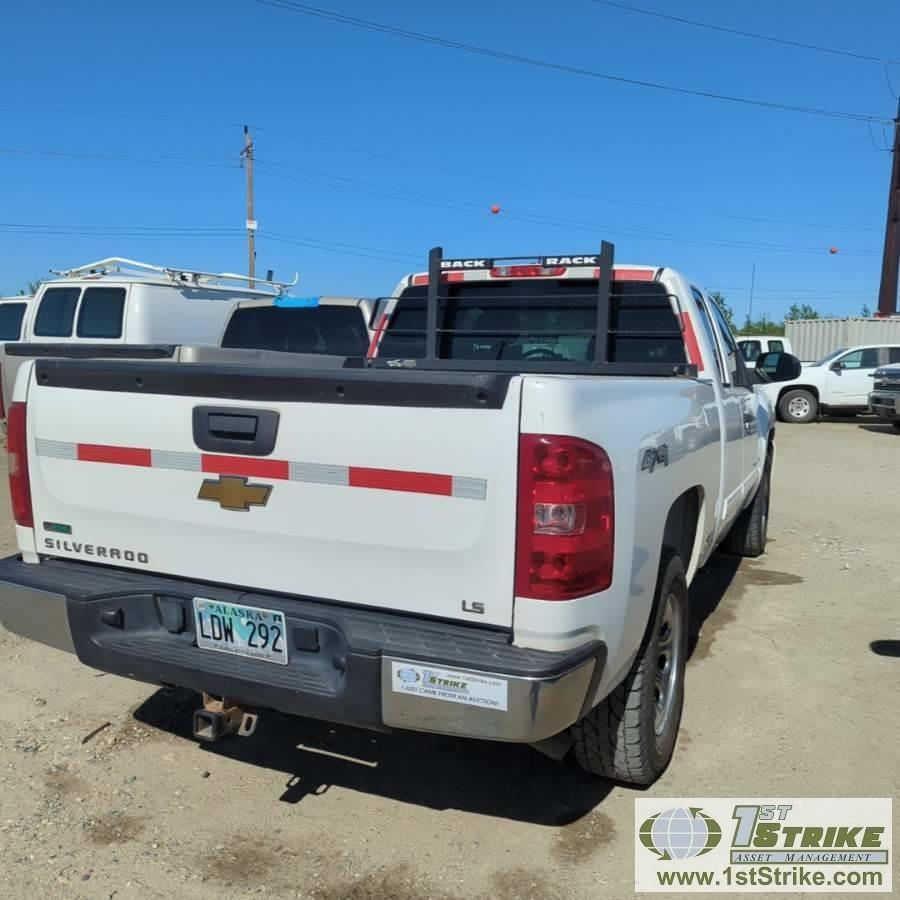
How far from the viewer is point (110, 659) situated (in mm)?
2896

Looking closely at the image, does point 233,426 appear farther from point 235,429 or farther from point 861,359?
point 861,359

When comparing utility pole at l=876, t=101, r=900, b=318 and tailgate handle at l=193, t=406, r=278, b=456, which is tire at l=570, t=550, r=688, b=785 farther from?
utility pole at l=876, t=101, r=900, b=318

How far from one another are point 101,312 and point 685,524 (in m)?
8.81

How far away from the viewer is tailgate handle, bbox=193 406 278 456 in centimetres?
270

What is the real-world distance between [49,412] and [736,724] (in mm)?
3157

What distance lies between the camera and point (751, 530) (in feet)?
21.9

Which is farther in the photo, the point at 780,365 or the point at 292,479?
the point at 780,365

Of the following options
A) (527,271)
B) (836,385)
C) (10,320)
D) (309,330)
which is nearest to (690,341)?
Result: (527,271)

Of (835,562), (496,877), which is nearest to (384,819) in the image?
(496,877)

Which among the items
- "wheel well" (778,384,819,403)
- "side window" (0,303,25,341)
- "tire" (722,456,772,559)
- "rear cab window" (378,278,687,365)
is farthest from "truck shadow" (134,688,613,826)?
"wheel well" (778,384,819,403)

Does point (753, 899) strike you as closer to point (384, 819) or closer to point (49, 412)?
point (384, 819)

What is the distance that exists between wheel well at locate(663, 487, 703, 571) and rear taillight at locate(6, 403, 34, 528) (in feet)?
7.97

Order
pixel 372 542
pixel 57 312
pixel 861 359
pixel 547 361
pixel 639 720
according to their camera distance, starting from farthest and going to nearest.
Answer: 1. pixel 861 359
2. pixel 57 312
3. pixel 547 361
4. pixel 639 720
5. pixel 372 542

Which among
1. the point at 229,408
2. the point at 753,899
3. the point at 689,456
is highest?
the point at 229,408
